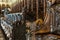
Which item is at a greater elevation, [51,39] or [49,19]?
[49,19]

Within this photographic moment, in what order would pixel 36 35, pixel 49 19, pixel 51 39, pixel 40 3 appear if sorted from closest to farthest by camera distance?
pixel 51 39 < pixel 36 35 < pixel 49 19 < pixel 40 3

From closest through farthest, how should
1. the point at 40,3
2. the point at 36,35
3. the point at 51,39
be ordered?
the point at 51,39 → the point at 36,35 → the point at 40,3

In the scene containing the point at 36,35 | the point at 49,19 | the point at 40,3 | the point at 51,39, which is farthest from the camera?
the point at 40,3

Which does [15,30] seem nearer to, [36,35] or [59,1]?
[36,35]

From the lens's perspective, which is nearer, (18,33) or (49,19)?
(18,33)

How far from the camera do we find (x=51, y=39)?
1.78 meters

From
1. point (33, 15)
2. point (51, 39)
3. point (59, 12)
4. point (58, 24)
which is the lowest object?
point (33, 15)

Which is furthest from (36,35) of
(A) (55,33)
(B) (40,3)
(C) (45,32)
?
(B) (40,3)

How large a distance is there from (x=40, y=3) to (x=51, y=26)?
9.07 ft

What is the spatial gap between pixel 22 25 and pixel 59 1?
2.27 ft

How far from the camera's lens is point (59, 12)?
1984 mm

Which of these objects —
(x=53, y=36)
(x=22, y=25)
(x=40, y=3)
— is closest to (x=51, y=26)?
(x=53, y=36)

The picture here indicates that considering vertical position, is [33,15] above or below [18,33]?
below

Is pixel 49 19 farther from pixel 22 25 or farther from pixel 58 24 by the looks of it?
pixel 22 25
